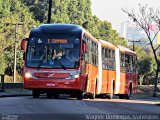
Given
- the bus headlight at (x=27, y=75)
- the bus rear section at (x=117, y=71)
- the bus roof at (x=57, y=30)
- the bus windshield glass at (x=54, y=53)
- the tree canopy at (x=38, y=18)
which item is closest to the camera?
the bus windshield glass at (x=54, y=53)

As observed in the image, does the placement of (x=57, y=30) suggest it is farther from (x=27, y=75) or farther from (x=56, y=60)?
(x=27, y=75)

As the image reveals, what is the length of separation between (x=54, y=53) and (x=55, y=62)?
1.43ft

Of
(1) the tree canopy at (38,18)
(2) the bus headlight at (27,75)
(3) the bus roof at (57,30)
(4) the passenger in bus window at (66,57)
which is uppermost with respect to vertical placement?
(1) the tree canopy at (38,18)

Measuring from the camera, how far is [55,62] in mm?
27344

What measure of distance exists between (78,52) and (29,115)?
12379 millimetres

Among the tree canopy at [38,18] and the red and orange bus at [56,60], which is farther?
the tree canopy at [38,18]

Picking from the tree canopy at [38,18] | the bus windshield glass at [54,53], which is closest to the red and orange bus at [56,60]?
the bus windshield glass at [54,53]

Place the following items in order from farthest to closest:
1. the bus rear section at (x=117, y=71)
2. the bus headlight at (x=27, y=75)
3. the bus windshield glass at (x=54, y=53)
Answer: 1. the bus rear section at (x=117, y=71)
2. the bus headlight at (x=27, y=75)
3. the bus windshield glass at (x=54, y=53)

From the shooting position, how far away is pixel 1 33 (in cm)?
8225

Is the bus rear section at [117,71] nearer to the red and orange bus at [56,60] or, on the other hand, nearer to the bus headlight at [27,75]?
the red and orange bus at [56,60]

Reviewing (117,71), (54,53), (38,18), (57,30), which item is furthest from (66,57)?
(38,18)

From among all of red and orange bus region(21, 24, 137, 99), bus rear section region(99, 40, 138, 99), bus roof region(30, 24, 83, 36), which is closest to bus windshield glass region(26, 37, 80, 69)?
red and orange bus region(21, 24, 137, 99)

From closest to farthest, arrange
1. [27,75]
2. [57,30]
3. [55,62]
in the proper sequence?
[55,62] → [27,75] → [57,30]

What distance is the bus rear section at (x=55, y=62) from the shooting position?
89.8ft
